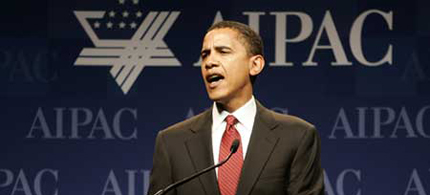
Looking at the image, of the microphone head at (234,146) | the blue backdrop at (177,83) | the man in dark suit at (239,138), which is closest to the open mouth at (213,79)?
the man in dark suit at (239,138)

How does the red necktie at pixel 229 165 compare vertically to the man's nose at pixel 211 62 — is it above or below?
below

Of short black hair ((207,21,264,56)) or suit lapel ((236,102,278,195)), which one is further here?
short black hair ((207,21,264,56))

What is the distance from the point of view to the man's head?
7.77 feet

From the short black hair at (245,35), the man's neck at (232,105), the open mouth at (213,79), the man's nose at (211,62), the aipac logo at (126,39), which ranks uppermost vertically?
the aipac logo at (126,39)

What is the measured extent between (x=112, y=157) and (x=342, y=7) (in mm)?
1405

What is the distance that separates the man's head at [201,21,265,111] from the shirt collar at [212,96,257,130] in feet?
0.06

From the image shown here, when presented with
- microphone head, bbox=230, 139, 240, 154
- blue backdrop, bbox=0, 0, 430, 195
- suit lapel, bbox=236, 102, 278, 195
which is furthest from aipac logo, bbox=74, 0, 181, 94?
microphone head, bbox=230, 139, 240, 154

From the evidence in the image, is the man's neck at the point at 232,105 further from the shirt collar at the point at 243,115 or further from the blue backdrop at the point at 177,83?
the blue backdrop at the point at 177,83

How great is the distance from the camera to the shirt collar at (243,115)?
2.42m

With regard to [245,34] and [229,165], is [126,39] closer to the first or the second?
[245,34]

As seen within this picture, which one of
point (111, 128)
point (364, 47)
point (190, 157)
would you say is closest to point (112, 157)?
point (111, 128)

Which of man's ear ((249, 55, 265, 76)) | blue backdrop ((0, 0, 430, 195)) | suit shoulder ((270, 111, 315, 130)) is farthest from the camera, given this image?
blue backdrop ((0, 0, 430, 195))

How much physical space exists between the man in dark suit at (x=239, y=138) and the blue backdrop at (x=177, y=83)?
1765 mm

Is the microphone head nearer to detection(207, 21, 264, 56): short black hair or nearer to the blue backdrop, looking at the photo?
detection(207, 21, 264, 56): short black hair
